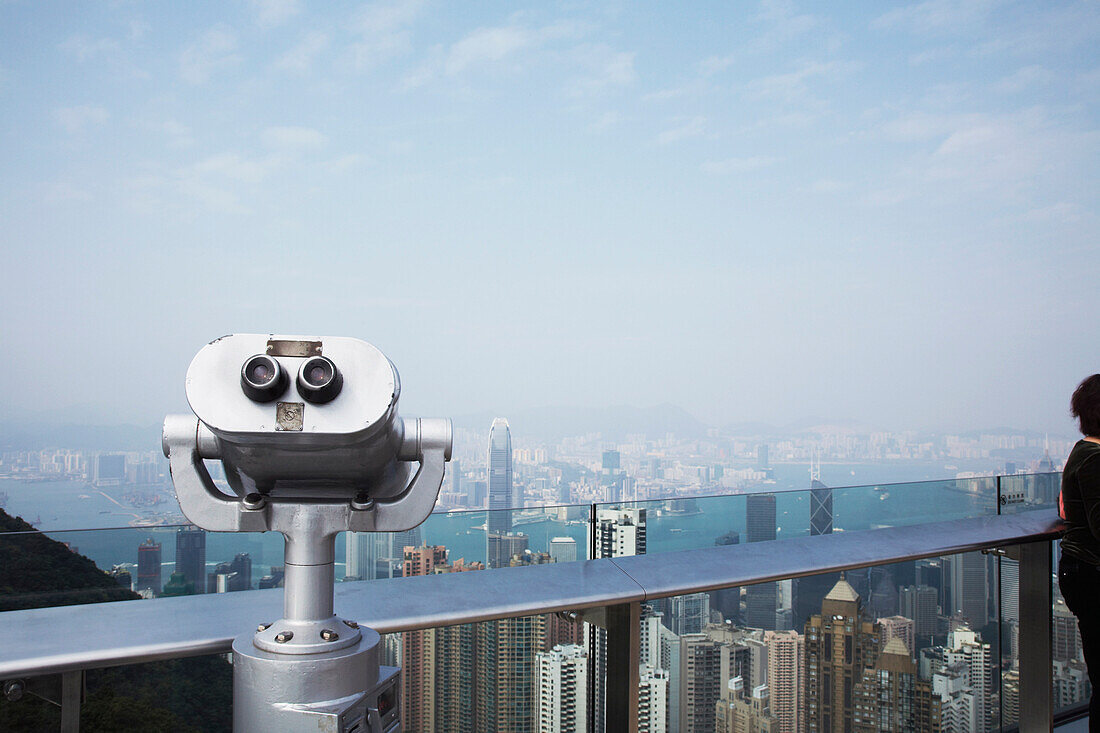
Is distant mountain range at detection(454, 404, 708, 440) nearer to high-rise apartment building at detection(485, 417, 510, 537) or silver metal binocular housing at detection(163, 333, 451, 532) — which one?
high-rise apartment building at detection(485, 417, 510, 537)

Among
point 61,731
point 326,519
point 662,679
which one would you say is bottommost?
point 662,679

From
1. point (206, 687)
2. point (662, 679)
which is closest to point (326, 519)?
point (206, 687)

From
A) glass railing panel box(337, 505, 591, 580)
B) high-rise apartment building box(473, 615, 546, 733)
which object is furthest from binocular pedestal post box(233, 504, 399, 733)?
high-rise apartment building box(473, 615, 546, 733)

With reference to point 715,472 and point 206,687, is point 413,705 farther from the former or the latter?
point 715,472

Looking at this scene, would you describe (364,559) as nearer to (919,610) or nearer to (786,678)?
(786,678)

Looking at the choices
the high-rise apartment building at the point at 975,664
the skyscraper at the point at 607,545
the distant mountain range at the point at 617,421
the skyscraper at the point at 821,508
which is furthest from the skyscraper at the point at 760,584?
the distant mountain range at the point at 617,421

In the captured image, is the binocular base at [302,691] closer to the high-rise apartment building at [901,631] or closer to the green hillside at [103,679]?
the green hillside at [103,679]
